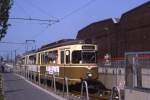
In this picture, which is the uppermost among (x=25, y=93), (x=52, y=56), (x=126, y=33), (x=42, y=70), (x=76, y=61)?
(x=126, y=33)

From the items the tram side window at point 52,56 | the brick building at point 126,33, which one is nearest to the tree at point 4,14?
the tram side window at point 52,56

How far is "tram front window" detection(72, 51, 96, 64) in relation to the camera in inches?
1244

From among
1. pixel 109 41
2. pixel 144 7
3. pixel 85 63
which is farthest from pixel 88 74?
pixel 109 41

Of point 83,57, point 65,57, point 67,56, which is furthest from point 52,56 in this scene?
point 83,57

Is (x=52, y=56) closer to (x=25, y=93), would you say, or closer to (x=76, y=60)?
(x=76, y=60)

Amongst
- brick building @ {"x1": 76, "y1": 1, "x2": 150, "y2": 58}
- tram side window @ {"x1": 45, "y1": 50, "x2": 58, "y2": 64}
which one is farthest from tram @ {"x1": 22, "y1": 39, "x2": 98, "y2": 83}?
brick building @ {"x1": 76, "y1": 1, "x2": 150, "y2": 58}

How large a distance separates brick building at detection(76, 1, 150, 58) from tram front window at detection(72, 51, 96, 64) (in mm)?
13131

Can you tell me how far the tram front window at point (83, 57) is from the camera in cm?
3161

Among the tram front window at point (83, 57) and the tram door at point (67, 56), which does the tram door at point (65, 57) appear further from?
the tram front window at point (83, 57)

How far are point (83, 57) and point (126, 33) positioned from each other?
21.5 metres

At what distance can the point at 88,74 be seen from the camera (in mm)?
31250

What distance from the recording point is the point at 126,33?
52.5m

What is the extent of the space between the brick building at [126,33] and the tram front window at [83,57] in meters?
13.1

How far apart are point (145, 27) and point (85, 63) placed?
18.6 meters
